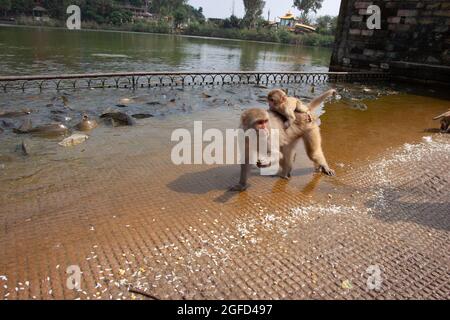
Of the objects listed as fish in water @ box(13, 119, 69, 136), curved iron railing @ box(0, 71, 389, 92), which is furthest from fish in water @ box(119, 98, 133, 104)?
fish in water @ box(13, 119, 69, 136)

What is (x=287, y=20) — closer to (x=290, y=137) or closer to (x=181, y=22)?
(x=181, y=22)

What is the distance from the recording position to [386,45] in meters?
20.3

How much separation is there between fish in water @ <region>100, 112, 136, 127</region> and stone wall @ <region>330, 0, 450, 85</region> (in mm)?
16008

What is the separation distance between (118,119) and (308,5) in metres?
86.4

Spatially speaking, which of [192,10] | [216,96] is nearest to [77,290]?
[216,96]

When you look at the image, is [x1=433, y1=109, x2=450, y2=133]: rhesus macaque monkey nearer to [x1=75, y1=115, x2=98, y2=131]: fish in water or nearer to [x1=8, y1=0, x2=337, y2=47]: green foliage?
[x1=75, y1=115, x2=98, y2=131]: fish in water

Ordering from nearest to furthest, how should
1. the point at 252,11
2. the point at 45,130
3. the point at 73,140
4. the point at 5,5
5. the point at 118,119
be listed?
the point at 73,140 → the point at 45,130 → the point at 118,119 → the point at 5,5 → the point at 252,11

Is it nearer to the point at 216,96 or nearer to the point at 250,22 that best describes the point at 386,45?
the point at 216,96

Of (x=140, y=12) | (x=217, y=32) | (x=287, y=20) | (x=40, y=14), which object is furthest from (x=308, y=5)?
(x=40, y=14)

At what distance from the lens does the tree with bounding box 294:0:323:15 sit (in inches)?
3317

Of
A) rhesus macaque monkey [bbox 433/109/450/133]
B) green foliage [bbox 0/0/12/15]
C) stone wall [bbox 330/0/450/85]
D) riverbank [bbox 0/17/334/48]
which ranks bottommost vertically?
rhesus macaque monkey [bbox 433/109/450/133]

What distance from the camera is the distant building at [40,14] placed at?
64.2 m

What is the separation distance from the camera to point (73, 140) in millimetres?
7695
